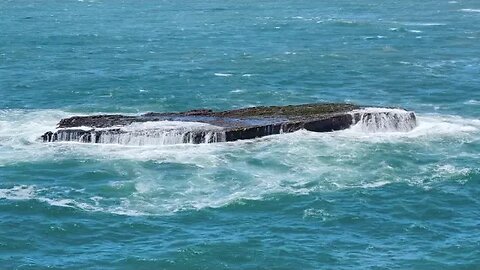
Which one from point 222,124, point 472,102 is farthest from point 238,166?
point 472,102

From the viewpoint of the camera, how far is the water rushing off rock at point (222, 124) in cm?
8462

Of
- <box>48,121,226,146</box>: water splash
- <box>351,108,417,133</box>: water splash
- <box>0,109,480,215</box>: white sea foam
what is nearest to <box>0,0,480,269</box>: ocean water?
<box>0,109,480,215</box>: white sea foam

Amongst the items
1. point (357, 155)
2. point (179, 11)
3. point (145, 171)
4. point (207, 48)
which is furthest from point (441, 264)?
point (179, 11)

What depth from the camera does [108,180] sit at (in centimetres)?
7631

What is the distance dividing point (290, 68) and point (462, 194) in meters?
54.6

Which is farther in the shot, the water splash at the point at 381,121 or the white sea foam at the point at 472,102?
the white sea foam at the point at 472,102

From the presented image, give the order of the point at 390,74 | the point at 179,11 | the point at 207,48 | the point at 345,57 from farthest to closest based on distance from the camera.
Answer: the point at 179,11
the point at 207,48
the point at 345,57
the point at 390,74

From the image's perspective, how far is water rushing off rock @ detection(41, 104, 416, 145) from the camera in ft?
278

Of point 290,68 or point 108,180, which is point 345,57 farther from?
point 108,180

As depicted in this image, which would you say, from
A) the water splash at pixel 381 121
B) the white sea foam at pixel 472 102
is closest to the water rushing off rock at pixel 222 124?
the water splash at pixel 381 121

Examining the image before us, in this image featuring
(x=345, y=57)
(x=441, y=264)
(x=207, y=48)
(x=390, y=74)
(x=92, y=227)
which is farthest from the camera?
(x=207, y=48)

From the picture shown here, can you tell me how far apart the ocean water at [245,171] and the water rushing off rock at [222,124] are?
0.95 metres

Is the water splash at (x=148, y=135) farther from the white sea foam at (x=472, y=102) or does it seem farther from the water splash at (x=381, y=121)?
the white sea foam at (x=472, y=102)

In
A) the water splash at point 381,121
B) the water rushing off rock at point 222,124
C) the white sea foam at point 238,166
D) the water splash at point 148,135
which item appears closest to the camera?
the white sea foam at point 238,166
